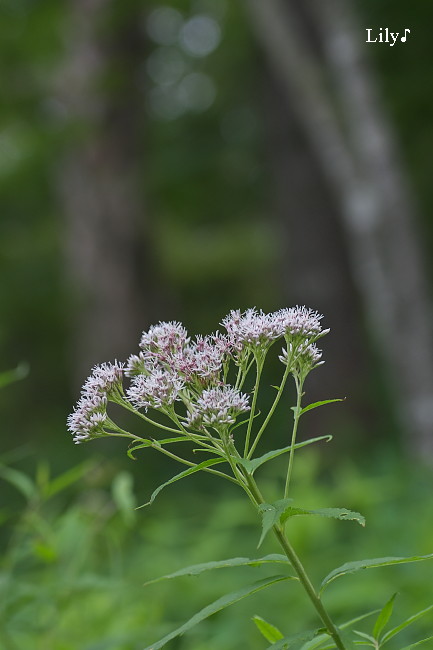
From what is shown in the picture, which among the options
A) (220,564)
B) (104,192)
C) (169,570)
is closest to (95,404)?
(220,564)

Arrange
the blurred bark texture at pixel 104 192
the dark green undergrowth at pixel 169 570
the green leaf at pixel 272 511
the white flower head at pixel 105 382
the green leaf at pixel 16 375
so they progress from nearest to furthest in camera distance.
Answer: the green leaf at pixel 272 511
the white flower head at pixel 105 382
the green leaf at pixel 16 375
the dark green undergrowth at pixel 169 570
the blurred bark texture at pixel 104 192

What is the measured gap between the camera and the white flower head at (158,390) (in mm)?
1445

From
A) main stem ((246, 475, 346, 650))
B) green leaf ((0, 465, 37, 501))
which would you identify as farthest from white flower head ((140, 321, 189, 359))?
green leaf ((0, 465, 37, 501))

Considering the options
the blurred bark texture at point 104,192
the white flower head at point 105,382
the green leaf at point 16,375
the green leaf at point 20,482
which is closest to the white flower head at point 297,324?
the white flower head at point 105,382

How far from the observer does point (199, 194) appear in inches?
645

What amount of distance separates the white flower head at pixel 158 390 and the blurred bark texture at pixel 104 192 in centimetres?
810

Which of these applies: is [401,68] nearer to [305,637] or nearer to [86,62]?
[86,62]

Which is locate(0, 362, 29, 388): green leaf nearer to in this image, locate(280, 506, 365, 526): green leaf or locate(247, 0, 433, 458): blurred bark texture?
locate(280, 506, 365, 526): green leaf

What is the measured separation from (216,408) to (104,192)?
9.24 m

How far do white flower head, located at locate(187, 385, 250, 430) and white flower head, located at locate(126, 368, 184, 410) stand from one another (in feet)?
0.16

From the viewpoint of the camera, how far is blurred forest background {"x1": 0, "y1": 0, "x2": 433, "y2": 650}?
6730 mm

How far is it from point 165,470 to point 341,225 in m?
3.58

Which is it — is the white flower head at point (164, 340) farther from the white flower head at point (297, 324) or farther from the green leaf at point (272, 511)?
the green leaf at point (272, 511)

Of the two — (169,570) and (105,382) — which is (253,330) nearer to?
(105,382)
